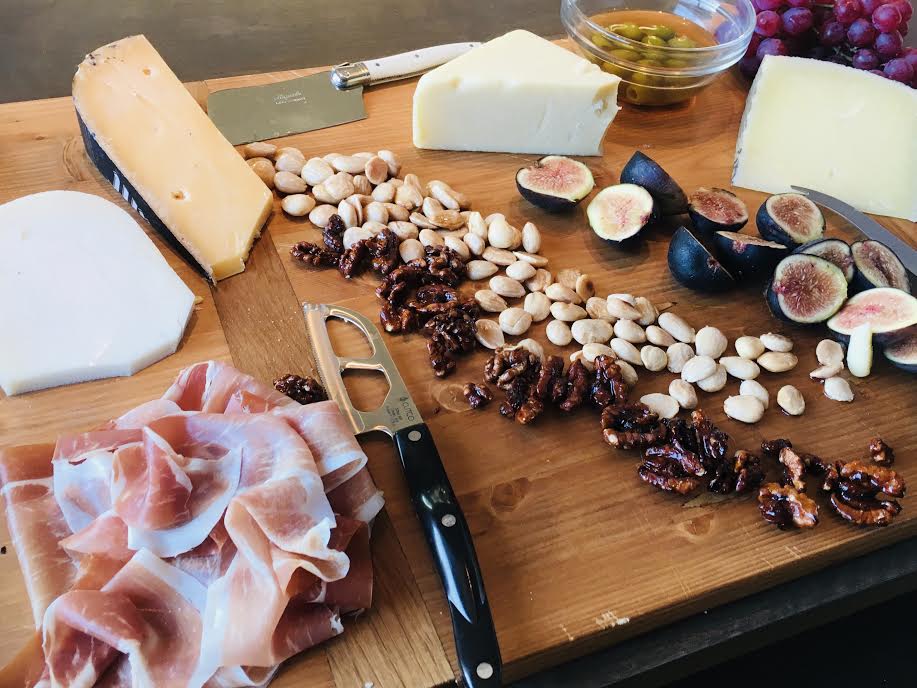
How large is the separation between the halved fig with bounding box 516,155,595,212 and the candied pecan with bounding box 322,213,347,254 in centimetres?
46

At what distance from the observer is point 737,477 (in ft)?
4.43

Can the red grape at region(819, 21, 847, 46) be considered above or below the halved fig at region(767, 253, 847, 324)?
above

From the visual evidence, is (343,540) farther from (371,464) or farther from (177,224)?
(177,224)

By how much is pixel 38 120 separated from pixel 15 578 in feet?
A: 4.09

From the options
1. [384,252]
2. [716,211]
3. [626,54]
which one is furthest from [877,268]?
[384,252]

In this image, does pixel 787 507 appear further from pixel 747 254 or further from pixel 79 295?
pixel 79 295

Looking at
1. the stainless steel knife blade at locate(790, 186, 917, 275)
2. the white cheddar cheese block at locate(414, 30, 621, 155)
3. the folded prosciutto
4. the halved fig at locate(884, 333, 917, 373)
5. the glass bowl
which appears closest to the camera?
the folded prosciutto

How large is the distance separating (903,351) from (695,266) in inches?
18.3

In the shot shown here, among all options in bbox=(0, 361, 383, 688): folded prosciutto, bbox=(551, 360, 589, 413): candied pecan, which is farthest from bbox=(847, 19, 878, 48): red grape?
bbox=(0, 361, 383, 688): folded prosciutto

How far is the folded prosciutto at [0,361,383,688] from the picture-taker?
40.7 inches

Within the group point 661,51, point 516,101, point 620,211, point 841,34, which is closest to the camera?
point 620,211

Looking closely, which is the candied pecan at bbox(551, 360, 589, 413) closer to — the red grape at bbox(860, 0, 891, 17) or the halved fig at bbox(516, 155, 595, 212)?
the halved fig at bbox(516, 155, 595, 212)

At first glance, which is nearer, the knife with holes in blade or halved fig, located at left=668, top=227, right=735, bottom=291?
the knife with holes in blade

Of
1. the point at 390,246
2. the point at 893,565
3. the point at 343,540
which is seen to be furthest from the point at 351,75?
the point at 893,565
